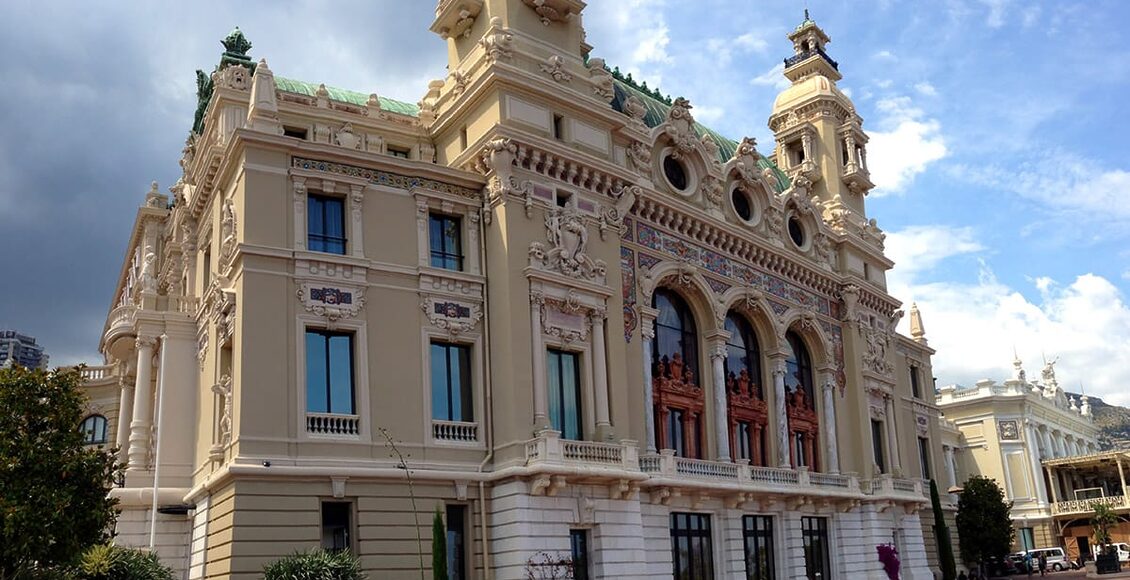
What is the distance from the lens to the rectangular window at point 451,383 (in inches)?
1264

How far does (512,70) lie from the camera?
34.4 m

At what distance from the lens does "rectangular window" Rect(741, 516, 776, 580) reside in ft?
134

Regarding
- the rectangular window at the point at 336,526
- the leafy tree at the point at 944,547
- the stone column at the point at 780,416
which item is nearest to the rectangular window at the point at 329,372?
the rectangular window at the point at 336,526

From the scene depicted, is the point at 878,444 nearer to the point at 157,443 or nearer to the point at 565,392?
the point at 565,392

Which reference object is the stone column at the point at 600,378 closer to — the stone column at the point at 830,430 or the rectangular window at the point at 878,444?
the stone column at the point at 830,430

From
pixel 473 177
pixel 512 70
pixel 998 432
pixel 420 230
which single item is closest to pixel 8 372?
pixel 420 230

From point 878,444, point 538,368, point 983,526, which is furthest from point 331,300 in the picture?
point 983,526

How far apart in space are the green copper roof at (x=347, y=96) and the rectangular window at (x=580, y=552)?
17527 mm

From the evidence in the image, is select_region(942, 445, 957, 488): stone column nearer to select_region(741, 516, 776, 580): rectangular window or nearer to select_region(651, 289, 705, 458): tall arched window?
select_region(741, 516, 776, 580): rectangular window

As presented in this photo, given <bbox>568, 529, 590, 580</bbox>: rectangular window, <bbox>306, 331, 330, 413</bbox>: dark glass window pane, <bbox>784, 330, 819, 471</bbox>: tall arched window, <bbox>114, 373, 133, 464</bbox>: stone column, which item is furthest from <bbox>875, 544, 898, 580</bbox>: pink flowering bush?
<bbox>114, 373, 133, 464</bbox>: stone column

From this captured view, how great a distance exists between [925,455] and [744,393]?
21378 mm

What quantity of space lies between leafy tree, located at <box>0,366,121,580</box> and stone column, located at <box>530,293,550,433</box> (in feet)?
40.3

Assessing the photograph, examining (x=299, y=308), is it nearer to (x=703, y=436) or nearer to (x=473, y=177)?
(x=473, y=177)

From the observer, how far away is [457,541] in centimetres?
A: 3131
